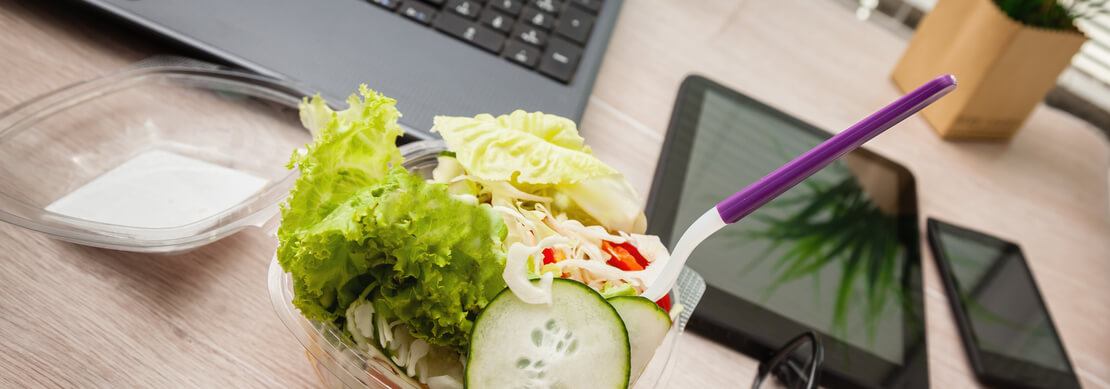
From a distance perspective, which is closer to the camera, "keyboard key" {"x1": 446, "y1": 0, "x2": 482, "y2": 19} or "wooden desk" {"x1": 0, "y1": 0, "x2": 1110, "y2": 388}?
"wooden desk" {"x1": 0, "y1": 0, "x2": 1110, "y2": 388}

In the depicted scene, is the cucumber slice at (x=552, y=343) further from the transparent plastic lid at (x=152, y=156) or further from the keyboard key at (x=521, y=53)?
the keyboard key at (x=521, y=53)

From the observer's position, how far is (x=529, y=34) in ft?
2.34

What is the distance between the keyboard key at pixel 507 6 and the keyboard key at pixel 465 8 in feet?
0.06

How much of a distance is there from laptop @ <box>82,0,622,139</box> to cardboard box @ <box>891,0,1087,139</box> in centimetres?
45

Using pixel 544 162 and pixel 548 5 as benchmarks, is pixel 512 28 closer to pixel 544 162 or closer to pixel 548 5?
pixel 548 5

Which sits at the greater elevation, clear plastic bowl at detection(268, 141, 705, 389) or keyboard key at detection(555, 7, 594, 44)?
keyboard key at detection(555, 7, 594, 44)

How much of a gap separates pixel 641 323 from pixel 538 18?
0.43 metres

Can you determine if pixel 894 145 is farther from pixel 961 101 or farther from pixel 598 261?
pixel 598 261

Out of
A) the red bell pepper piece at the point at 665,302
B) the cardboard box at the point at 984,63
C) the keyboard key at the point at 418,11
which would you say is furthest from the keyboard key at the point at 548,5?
the cardboard box at the point at 984,63

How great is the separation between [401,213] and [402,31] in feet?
1.22

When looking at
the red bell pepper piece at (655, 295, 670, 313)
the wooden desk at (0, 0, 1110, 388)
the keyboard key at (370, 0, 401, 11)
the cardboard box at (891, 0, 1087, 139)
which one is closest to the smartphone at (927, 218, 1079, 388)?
the wooden desk at (0, 0, 1110, 388)

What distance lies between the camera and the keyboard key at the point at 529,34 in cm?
71

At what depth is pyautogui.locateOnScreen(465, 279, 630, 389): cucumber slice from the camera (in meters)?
0.35

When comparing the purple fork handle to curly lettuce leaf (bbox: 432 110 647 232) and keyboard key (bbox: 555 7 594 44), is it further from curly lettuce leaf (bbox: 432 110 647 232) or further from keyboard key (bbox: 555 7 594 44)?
keyboard key (bbox: 555 7 594 44)
